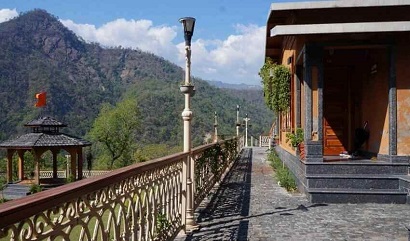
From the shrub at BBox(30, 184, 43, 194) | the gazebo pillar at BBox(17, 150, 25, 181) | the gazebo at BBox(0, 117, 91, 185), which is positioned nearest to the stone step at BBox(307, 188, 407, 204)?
the shrub at BBox(30, 184, 43, 194)

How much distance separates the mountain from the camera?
251 feet

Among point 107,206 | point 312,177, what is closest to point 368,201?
point 312,177

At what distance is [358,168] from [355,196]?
0.57 metres

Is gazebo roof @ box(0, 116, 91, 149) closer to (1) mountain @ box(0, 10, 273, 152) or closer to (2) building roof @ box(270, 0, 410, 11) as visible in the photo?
(2) building roof @ box(270, 0, 410, 11)

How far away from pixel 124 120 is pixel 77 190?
4506cm

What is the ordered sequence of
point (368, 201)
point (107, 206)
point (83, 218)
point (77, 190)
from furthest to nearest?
point (368, 201)
point (107, 206)
point (83, 218)
point (77, 190)

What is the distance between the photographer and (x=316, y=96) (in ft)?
27.8

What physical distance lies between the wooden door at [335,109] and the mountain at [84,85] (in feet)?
166

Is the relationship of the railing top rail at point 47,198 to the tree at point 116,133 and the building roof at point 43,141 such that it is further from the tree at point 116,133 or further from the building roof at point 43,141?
the tree at point 116,133

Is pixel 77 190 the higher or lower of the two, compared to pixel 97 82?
lower

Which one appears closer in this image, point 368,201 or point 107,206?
point 107,206

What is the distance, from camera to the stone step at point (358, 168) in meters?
7.88

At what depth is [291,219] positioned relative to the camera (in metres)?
6.41

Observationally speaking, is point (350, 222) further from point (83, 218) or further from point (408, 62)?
point (83, 218)
